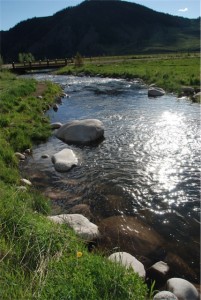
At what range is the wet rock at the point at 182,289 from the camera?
625 cm

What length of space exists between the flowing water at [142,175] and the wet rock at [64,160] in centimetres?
25

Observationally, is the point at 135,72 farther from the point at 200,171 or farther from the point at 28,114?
the point at 200,171

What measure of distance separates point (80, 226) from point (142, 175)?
4642mm

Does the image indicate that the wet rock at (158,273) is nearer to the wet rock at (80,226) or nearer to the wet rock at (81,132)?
Answer: the wet rock at (80,226)

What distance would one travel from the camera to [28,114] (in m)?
21.0

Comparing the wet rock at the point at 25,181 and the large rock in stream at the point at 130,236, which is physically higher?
the wet rock at the point at 25,181

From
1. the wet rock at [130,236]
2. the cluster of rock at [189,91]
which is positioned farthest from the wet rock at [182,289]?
the cluster of rock at [189,91]

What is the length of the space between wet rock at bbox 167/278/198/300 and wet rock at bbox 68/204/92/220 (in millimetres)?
3441

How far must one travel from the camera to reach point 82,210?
9.80 metres

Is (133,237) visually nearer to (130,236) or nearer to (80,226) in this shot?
(130,236)

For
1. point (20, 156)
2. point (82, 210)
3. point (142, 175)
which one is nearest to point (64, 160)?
point (20, 156)

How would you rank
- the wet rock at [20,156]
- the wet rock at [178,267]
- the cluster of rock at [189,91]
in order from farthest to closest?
the cluster of rock at [189,91]
the wet rock at [20,156]
the wet rock at [178,267]

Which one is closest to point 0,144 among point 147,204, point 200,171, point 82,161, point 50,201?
point 82,161

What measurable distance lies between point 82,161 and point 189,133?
21.5ft
